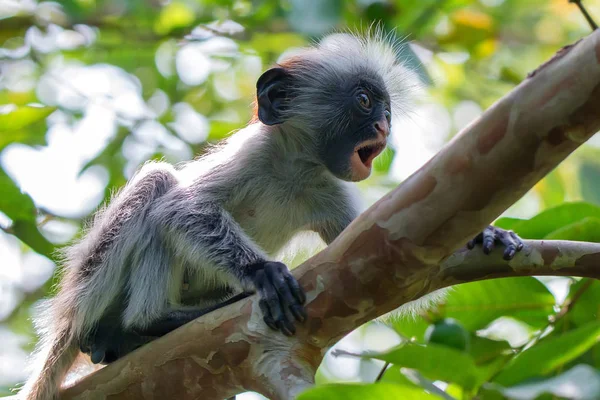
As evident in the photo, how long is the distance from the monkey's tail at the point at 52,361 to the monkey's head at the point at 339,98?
2.21 m

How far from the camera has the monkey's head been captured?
591 centimetres

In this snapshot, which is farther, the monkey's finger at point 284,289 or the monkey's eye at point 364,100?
the monkey's eye at point 364,100

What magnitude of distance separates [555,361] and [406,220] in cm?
132

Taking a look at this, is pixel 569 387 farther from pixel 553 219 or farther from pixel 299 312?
pixel 553 219

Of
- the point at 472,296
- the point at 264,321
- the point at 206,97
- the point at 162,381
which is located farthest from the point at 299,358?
the point at 206,97

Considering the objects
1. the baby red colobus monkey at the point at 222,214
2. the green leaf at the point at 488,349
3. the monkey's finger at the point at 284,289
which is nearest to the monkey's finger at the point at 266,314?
the monkey's finger at the point at 284,289

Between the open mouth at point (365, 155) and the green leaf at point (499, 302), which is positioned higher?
the green leaf at point (499, 302)

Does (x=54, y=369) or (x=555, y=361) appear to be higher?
(x=555, y=361)

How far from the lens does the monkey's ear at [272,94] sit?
20.1ft

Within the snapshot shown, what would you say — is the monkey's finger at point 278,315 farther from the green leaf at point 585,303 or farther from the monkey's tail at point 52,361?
the monkey's tail at point 52,361

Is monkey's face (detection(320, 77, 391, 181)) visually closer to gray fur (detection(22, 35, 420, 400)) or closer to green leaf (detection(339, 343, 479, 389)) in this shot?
gray fur (detection(22, 35, 420, 400))

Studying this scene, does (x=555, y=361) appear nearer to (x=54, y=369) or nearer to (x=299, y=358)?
(x=299, y=358)

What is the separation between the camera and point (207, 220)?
5.52 metres

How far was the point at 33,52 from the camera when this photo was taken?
332 inches
